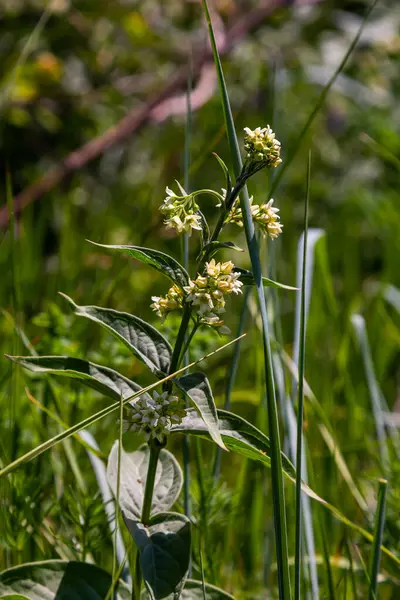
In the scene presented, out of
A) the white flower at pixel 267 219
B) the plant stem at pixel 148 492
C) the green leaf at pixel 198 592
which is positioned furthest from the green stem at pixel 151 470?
the white flower at pixel 267 219

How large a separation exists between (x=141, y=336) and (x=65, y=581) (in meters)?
0.24

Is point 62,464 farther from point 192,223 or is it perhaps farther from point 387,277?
point 387,277

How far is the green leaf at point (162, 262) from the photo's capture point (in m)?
0.60

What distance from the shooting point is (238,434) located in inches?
24.7

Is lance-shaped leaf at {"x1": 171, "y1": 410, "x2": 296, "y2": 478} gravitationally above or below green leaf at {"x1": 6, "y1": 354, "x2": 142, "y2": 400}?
below

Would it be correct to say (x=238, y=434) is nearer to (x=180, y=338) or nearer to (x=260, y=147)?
(x=180, y=338)

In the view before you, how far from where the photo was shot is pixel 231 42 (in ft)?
6.20

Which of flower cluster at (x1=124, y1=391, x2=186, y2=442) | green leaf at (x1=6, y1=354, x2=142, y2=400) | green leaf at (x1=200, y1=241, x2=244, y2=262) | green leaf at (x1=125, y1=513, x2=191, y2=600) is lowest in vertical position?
green leaf at (x1=125, y1=513, x2=191, y2=600)

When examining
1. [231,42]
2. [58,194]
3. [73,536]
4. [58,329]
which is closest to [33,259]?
[58,194]

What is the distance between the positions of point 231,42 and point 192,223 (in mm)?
1408

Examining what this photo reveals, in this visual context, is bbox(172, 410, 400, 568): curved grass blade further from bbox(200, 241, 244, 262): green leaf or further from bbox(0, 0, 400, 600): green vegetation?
bbox(200, 241, 244, 262): green leaf

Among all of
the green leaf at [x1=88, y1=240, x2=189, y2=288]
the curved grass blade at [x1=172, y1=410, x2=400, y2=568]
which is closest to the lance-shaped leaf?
the curved grass blade at [x1=172, y1=410, x2=400, y2=568]

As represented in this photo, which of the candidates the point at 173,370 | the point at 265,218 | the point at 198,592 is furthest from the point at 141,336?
the point at 198,592

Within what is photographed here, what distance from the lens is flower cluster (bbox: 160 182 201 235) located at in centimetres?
61
